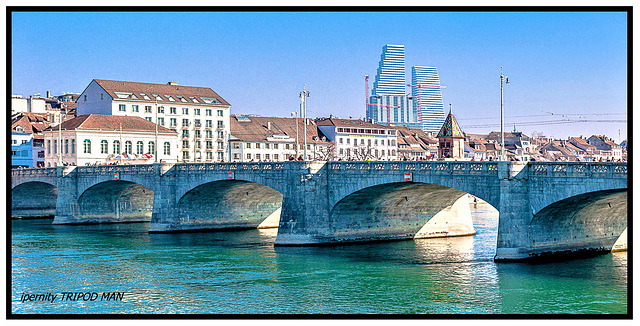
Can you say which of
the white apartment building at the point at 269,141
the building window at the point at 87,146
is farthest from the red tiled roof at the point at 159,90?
the building window at the point at 87,146

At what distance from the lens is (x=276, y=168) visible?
5853cm

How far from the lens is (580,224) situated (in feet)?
151

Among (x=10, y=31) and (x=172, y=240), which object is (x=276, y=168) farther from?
(x=10, y=31)

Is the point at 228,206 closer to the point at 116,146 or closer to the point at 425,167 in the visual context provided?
the point at 425,167

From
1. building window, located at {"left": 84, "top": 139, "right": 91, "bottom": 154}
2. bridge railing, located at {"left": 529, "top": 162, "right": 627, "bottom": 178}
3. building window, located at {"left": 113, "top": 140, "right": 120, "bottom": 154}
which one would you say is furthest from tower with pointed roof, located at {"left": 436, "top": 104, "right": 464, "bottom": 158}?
bridge railing, located at {"left": 529, "top": 162, "right": 627, "bottom": 178}

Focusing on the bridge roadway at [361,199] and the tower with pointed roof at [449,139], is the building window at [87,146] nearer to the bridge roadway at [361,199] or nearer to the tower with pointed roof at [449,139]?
the bridge roadway at [361,199]

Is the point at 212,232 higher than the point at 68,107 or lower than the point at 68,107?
lower

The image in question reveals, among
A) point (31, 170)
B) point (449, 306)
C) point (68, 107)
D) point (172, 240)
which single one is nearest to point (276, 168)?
point (172, 240)

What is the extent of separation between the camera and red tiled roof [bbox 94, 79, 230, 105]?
369 feet

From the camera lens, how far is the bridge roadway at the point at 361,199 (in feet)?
140

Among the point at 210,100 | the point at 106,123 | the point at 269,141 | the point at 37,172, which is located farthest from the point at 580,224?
the point at 210,100

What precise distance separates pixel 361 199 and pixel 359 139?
79.1 metres

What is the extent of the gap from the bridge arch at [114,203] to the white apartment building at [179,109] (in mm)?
27208
